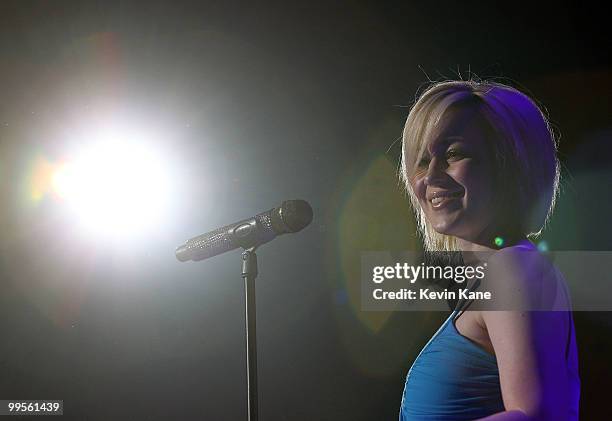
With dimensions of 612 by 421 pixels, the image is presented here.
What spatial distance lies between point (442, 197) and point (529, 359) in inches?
24.5

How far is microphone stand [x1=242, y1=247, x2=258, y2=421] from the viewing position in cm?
163

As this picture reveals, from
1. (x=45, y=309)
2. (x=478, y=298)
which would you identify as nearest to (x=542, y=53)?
(x=478, y=298)

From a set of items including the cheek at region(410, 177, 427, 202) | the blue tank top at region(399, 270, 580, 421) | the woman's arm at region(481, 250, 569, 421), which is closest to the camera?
the woman's arm at region(481, 250, 569, 421)

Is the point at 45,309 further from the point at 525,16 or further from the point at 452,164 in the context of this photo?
the point at 525,16

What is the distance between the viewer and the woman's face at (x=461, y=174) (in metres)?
1.52

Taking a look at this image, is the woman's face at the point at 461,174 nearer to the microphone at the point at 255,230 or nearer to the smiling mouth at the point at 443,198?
the smiling mouth at the point at 443,198

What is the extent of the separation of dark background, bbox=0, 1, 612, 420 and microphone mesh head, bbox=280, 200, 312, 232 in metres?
0.54

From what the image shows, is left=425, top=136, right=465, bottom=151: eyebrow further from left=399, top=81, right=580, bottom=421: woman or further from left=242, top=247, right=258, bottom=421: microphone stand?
left=242, top=247, right=258, bottom=421: microphone stand

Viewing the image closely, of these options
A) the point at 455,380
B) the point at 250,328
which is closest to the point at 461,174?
the point at 455,380

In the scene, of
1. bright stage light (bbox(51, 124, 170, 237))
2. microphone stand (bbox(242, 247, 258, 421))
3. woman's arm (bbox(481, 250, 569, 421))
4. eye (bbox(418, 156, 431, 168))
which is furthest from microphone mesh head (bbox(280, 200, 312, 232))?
bright stage light (bbox(51, 124, 170, 237))

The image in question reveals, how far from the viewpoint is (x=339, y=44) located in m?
2.17

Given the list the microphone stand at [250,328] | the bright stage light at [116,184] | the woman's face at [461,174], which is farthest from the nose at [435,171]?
the bright stage light at [116,184]

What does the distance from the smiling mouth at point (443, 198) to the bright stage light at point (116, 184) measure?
40.2 inches

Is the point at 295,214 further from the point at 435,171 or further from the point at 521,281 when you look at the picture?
the point at 521,281
